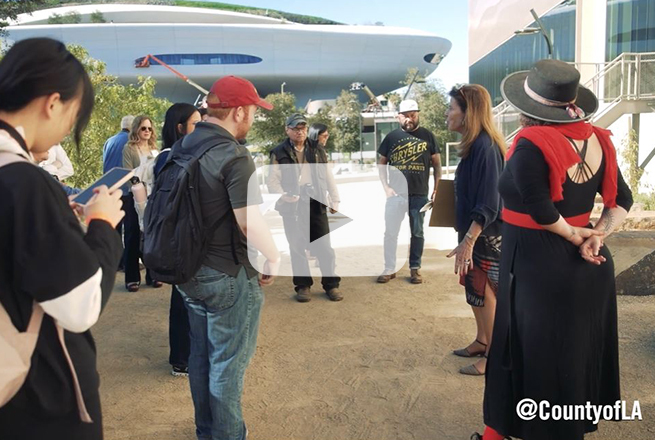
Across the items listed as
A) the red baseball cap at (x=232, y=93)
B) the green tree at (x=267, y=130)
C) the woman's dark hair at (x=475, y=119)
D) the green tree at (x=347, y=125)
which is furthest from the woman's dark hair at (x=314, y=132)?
the green tree at (x=347, y=125)

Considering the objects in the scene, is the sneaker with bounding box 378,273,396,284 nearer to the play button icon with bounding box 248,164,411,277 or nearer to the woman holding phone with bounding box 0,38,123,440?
the play button icon with bounding box 248,164,411,277

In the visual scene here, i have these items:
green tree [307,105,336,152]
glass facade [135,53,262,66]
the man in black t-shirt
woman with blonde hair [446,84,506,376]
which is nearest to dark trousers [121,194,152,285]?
the man in black t-shirt

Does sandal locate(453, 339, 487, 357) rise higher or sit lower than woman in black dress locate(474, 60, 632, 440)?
lower

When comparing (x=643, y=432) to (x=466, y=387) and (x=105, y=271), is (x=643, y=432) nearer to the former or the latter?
(x=466, y=387)

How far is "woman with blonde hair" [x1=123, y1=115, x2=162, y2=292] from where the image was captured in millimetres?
6316

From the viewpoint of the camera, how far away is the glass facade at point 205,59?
236 ft

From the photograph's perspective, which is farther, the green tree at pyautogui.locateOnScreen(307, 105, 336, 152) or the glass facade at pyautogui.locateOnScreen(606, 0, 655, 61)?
the green tree at pyautogui.locateOnScreen(307, 105, 336, 152)

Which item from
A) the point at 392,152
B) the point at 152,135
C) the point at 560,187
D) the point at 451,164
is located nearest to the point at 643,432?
the point at 560,187

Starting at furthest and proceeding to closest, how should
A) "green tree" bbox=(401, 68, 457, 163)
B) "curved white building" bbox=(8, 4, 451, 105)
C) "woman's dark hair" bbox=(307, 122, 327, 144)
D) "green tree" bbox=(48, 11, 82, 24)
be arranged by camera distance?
1. "green tree" bbox=(48, 11, 82, 24)
2. "curved white building" bbox=(8, 4, 451, 105)
3. "green tree" bbox=(401, 68, 457, 163)
4. "woman's dark hair" bbox=(307, 122, 327, 144)

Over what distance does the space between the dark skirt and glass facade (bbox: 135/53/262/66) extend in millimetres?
72991

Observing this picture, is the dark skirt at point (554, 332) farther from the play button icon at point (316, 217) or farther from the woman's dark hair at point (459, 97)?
the play button icon at point (316, 217)

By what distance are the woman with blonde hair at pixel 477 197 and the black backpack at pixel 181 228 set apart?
1.73m

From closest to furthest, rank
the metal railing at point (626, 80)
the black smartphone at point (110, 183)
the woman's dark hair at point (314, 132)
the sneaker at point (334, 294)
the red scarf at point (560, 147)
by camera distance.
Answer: the black smartphone at point (110, 183)
the red scarf at point (560, 147)
the sneaker at point (334, 294)
the woman's dark hair at point (314, 132)
the metal railing at point (626, 80)

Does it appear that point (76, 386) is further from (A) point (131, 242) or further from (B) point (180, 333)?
(A) point (131, 242)
